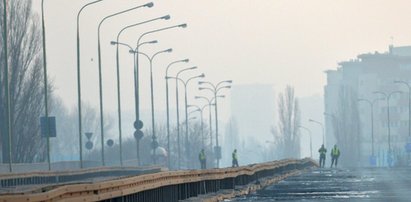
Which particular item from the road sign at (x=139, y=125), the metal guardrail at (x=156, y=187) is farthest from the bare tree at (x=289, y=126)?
the metal guardrail at (x=156, y=187)

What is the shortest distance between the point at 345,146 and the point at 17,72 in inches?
3933

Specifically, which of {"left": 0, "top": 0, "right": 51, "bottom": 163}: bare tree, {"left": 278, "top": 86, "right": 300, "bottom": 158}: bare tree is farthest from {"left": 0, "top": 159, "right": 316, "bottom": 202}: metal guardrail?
{"left": 278, "top": 86, "right": 300, "bottom": 158}: bare tree

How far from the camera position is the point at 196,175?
119ft

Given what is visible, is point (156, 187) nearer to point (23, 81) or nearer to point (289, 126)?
point (23, 81)

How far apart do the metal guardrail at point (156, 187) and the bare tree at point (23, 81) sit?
28.3 metres

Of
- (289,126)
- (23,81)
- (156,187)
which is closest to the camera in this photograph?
(156,187)

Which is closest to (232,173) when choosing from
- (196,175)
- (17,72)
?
(196,175)

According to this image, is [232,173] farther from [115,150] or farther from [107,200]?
[115,150]

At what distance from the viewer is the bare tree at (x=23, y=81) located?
78.9 metres

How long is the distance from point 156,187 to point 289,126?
15572 cm

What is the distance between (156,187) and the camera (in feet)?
99.3

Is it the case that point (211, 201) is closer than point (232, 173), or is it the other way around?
point (211, 201)

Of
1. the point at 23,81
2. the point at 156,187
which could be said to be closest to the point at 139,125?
the point at 23,81

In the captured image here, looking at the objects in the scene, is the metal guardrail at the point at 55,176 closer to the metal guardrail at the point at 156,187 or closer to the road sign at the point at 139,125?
the road sign at the point at 139,125
